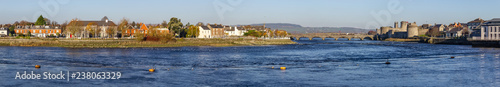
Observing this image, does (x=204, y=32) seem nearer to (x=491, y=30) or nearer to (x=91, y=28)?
(x=91, y=28)

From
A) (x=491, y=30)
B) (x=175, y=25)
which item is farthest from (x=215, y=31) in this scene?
(x=491, y=30)

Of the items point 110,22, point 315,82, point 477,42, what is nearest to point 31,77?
point 315,82

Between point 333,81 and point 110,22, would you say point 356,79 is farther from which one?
point 110,22

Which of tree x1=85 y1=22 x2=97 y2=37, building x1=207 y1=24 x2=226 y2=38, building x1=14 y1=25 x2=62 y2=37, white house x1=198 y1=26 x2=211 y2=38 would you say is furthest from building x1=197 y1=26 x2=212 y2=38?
building x1=14 y1=25 x2=62 y2=37

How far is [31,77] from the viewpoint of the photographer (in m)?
30.1

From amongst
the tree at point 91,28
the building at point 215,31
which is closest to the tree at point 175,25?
the building at point 215,31

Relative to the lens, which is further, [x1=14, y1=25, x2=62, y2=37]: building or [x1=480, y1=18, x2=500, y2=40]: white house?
[x1=14, y1=25, x2=62, y2=37]: building

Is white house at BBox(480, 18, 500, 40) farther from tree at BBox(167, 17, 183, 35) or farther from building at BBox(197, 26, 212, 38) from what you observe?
tree at BBox(167, 17, 183, 35)

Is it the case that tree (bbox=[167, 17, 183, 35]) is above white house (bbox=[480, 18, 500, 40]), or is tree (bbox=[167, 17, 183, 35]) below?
above

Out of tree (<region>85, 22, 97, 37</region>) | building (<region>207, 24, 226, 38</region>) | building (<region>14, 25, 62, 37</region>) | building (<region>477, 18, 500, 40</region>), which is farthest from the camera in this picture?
building (<region>207, 24, 226, 38</region>)

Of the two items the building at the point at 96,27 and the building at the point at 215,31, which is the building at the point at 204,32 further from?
the building at the point at 96,27

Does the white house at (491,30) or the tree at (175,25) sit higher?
the tree at (175,25)

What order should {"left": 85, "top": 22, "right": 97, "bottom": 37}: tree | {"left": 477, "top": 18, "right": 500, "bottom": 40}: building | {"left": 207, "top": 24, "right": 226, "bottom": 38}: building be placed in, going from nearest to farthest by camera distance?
{"left": 477, "top": 18, "right": 500, "bottom": 40}: building → {"left": 85, "top": 22, "right": 97, "bottom": 37}: tree → {"left": 207, "top": 24, "right": 226, "bottom": 38}: building

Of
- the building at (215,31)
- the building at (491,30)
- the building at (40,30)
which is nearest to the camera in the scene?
the building at (491,30)
